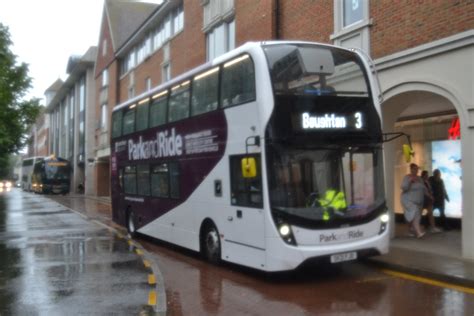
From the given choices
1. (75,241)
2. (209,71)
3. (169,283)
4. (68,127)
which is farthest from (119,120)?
(68,127)

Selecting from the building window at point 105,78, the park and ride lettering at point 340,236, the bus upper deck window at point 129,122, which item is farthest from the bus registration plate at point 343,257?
the building window at point 105,78

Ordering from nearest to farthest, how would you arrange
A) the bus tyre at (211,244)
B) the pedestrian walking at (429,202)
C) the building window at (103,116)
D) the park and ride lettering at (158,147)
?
1. the bus tyre at (211,244)
2. the park and ride lettering at (158,147)
3. the pedestrian walking at (429,202)
4. the building window at (103,116)

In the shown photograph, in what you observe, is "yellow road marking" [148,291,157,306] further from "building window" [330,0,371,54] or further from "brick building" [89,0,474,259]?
"building window" [330,0,371,54]

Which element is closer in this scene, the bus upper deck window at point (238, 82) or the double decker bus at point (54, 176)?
Result: the bus upper deck window at point (238, 82)

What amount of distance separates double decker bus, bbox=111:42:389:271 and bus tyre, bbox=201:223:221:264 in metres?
0.04

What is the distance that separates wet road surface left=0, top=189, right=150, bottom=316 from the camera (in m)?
7.52

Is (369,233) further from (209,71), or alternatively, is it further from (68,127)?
(68,127)

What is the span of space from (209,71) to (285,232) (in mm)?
3858

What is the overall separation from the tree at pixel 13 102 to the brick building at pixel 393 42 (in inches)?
270

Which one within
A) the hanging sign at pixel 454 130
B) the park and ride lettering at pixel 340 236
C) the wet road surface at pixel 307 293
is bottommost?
the wet road surface at pixel 307 293

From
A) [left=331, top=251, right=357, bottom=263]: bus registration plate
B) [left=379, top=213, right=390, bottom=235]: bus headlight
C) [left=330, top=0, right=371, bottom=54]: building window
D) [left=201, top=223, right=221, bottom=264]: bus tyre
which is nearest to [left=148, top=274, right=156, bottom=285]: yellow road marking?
[left=201, top=223, right=221, bottom=264]: bus tyre

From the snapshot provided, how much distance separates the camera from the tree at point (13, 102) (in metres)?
23.3

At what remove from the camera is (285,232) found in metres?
8.48

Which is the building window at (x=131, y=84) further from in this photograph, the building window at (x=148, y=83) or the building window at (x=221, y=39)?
the building window at (x=221, y=39)
